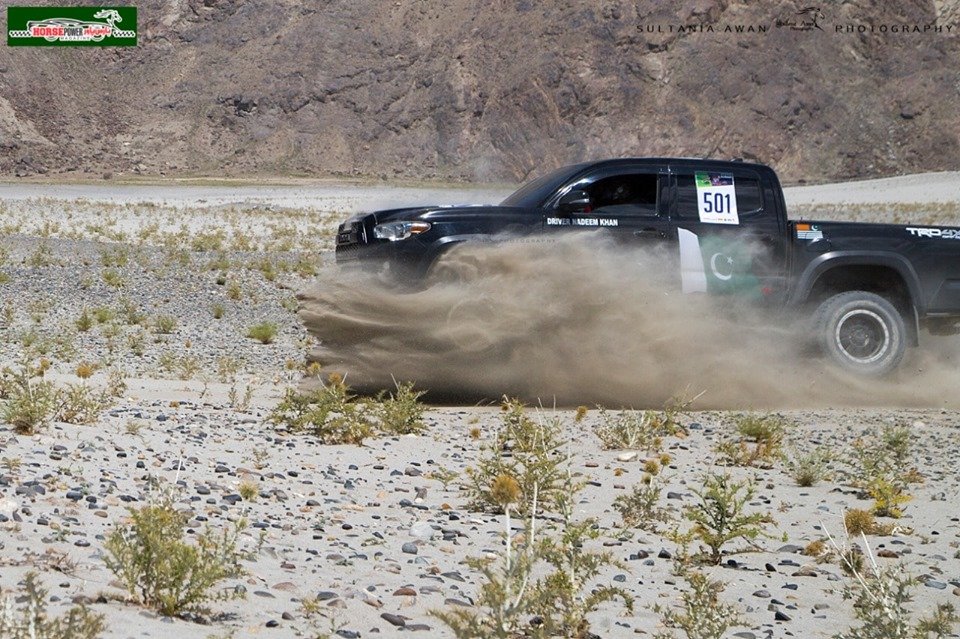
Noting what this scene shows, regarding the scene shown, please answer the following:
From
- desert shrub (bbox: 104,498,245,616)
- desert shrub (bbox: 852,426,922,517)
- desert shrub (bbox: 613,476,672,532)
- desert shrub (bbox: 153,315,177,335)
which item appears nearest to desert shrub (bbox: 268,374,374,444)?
desert shrub (bbox: 613,476,672,532)

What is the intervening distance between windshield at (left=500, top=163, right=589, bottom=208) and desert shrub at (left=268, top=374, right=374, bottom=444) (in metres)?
2.50

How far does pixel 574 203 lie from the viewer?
982 centimetres

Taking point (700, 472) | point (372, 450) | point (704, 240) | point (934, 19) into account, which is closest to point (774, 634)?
point (700, 472)

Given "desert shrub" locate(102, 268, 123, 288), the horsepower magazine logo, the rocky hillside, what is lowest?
"desert shrub" locate(102, 268, 123, 288)

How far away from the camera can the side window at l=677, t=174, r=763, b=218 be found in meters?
10.2

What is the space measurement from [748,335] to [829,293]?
112 cm

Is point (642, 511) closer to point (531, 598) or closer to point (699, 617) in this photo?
point (699, 617)

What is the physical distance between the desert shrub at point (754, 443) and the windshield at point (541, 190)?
2486 millimetres

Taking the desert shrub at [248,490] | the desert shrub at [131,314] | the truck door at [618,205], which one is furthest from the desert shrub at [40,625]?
the desert shrub at [131,314]

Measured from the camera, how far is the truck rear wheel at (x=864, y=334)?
10.6 meters

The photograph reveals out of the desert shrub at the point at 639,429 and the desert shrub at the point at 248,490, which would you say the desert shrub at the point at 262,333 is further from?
the desert shrub at the point at 248,490

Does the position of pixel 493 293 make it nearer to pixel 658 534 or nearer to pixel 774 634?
pixel 658 534

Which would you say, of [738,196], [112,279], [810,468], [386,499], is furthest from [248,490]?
[112,279]

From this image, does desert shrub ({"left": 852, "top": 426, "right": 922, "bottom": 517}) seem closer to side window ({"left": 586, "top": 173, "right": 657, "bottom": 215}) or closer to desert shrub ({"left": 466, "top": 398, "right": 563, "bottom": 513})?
desert shrub ({"left": 466, "top": 398, "right": 563, "bottom": 513})
